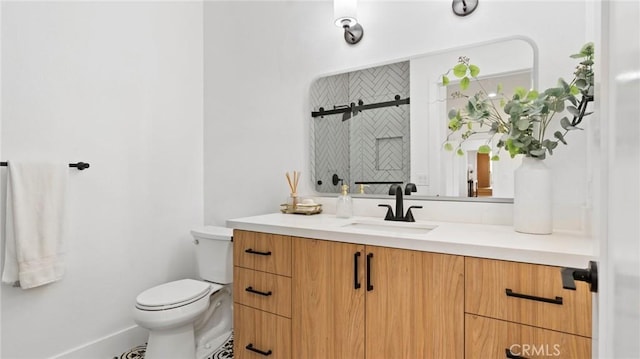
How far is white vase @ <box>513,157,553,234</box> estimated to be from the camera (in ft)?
4.02

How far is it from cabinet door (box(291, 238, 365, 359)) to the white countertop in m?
0.05

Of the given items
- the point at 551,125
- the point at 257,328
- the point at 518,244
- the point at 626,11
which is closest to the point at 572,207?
the point at 551,125

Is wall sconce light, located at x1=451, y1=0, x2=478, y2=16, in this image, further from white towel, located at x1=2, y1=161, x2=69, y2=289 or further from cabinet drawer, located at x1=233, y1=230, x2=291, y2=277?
white towel, located at x1=2, y1=161, x2=69, y2=289

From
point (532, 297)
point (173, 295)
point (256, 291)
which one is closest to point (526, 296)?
point (532, 297)

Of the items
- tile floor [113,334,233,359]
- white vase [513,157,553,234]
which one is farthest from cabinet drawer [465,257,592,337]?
tile floor [113,334,233,359]

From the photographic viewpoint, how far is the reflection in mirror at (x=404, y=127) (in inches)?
59.2

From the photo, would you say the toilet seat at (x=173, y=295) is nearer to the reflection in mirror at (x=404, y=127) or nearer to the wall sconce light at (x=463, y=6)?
the reflection in mirror at (x=404, y=127)

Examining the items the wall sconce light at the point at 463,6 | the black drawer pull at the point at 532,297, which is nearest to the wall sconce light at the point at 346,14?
the wall sconce light at the point at 463,6

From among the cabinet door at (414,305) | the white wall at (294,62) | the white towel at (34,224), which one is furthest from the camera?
the white towel at (34,224)

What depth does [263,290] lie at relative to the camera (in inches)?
60.7

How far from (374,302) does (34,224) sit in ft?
5.72

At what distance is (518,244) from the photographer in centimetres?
104

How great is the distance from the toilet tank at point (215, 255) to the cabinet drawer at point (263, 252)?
1.63ft

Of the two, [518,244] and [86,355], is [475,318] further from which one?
[86,355]
